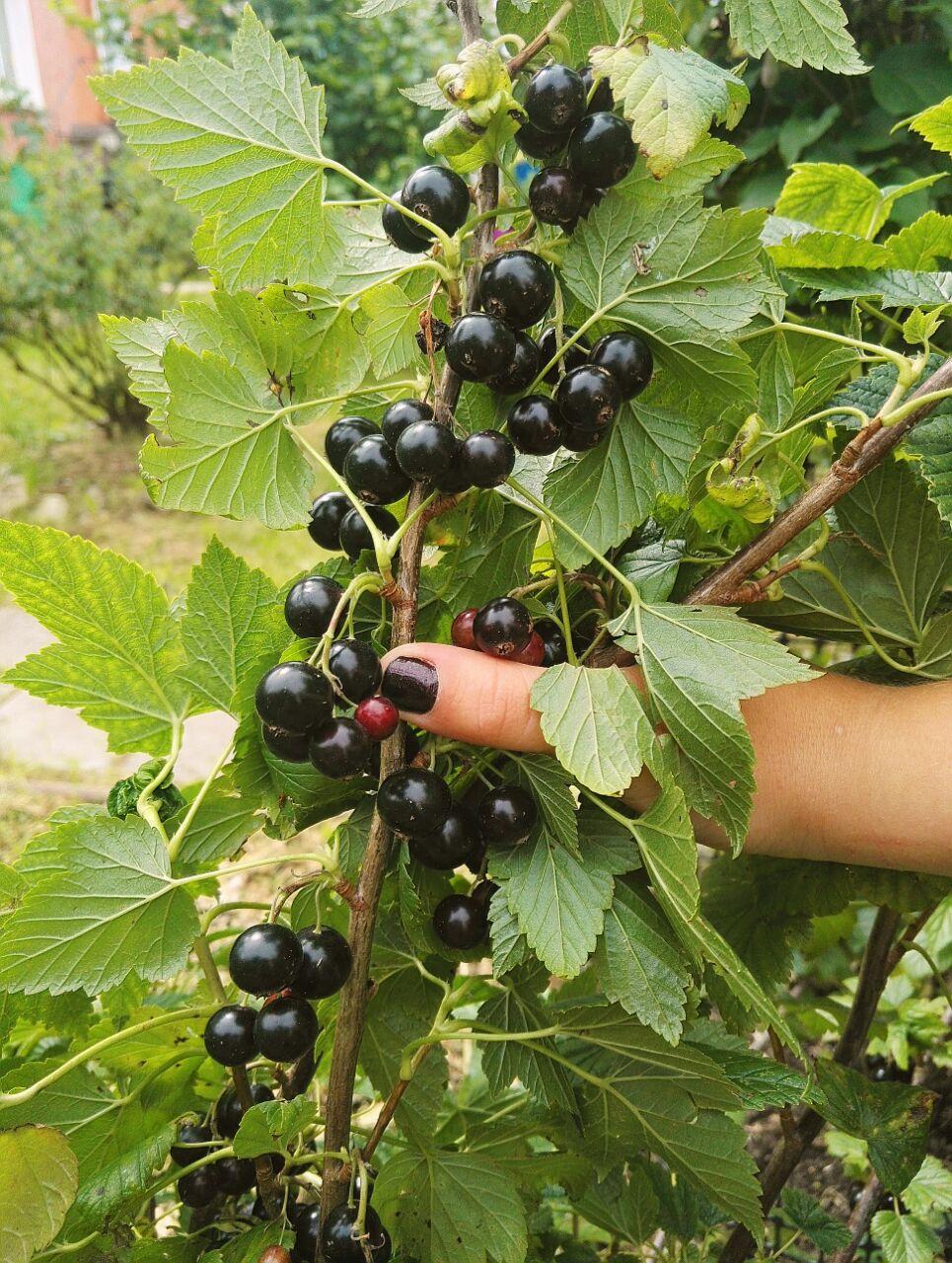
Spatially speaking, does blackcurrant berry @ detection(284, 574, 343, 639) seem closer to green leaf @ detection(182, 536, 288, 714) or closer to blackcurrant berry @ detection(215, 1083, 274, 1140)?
green leaf @ detection(182, 536, 288, 714)

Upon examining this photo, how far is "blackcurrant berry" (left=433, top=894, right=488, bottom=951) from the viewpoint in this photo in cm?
61

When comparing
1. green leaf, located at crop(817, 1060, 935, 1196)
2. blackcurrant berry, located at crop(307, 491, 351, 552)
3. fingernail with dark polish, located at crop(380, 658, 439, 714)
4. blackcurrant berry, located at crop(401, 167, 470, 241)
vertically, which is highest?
blackcurrant berry, located at crop(401, 167, 470, 241)

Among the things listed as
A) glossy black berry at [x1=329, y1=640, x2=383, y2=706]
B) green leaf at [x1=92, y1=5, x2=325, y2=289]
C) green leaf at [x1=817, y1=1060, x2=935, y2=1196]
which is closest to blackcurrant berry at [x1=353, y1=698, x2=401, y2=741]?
glossy black berry at [x1=329, y1=640, x2=383, y2=706]

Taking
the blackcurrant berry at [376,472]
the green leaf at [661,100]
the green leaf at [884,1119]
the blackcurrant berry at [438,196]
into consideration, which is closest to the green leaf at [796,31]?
the green leaf at [661,100]

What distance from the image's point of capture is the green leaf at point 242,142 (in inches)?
20.5

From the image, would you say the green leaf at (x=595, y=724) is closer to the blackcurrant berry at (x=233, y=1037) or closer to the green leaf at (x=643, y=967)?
the green leaf at (x=643, y=967)

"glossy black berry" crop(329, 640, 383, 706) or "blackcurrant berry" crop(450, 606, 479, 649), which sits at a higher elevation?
"glossy black berry" crop(329, 640, 383, 706)

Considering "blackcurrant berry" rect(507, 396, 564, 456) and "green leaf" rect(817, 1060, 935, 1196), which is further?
"green leaf" rect(817, 1060, 935, 1196)

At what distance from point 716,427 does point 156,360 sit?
34 centimetres

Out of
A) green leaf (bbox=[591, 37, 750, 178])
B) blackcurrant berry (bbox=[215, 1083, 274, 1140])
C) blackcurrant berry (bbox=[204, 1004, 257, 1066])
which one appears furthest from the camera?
blackcurrant berry (bbox=[215, 1083, 274, 1140])

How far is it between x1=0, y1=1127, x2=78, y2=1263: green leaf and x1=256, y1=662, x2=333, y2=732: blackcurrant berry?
28cm

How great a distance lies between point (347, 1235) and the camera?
1.90ft

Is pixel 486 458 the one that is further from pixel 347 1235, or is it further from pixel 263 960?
pixel 347 1235

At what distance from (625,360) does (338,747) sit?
242 millimetres
